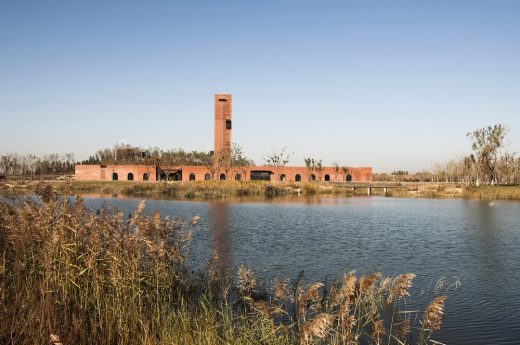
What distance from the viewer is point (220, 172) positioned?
70.4m

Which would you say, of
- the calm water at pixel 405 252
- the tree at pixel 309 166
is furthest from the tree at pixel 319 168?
the calm water at pixel 405 252

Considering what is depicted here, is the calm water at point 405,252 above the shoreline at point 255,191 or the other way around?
the other way around

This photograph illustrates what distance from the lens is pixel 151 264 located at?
25.4 feet

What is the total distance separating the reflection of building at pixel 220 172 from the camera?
233 ft

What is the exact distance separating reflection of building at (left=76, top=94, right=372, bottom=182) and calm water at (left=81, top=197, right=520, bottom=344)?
141 feet

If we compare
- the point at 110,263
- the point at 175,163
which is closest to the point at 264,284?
the point at 110,263

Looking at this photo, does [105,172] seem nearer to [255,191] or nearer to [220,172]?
[220,172]

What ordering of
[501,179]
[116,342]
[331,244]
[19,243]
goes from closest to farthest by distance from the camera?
1. [116,342]
2. [19,243]
3. [331,244]
4. [501,179]

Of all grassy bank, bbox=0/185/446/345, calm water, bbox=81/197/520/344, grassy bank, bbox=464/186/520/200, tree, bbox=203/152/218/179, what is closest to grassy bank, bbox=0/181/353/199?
grassy bank, bbox=464/186/520/200

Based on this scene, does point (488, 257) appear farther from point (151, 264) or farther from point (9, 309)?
point (9, 309)

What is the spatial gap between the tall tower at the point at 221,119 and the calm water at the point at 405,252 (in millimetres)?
43125

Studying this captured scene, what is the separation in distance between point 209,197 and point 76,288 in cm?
3888

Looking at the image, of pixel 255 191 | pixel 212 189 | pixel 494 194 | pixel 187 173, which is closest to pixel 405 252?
pixel 212 189

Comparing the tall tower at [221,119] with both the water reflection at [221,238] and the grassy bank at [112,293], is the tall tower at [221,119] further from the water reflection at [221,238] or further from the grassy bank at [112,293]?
the grassy bank at [112,293]
